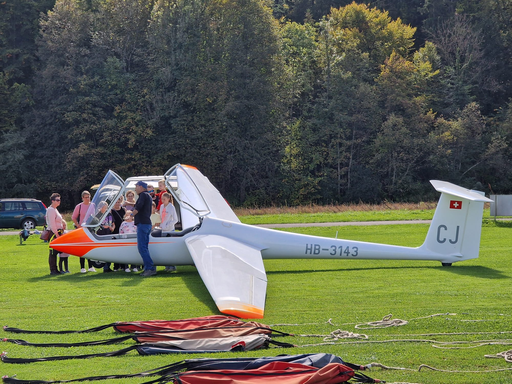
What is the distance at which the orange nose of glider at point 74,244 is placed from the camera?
42.8 feet

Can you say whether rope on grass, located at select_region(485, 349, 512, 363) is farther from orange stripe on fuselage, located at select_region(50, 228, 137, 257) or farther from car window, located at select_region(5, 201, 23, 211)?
car window, located at select_region(5, 201, 23, 211)

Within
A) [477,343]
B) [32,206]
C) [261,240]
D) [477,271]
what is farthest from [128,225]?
[32,206]

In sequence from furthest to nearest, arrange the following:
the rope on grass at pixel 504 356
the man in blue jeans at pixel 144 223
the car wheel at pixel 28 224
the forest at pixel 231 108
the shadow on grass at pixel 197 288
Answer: the forest at pixel 231 108 < the car wheel at pixel 28 224 < the man in blue jeans at pixel 144 223 < the shadow on grass at pixel 197 288 < the rope on grass at pixel 504 356

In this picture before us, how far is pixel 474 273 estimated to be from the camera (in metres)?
12.4

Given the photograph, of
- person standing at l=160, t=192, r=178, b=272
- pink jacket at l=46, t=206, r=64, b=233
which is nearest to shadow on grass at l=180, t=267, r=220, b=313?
person standing at l=160, t=192, r=178, b=272

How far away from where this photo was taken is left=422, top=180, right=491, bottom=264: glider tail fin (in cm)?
1298

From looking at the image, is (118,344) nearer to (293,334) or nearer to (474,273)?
(293,334)

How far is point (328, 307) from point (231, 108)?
39.8 meters

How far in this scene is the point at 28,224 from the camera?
30469 mm

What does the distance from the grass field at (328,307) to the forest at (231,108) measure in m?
33.8

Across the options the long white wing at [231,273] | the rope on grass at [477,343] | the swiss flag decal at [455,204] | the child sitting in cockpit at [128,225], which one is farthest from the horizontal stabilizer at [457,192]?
the child sitting in cockpit at [128,225]

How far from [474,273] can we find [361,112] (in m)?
41.3

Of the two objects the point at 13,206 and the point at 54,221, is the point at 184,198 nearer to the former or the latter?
the point at 54,221

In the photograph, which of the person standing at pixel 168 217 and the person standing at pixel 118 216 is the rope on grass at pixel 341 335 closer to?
the person standing at pixel 168 217
